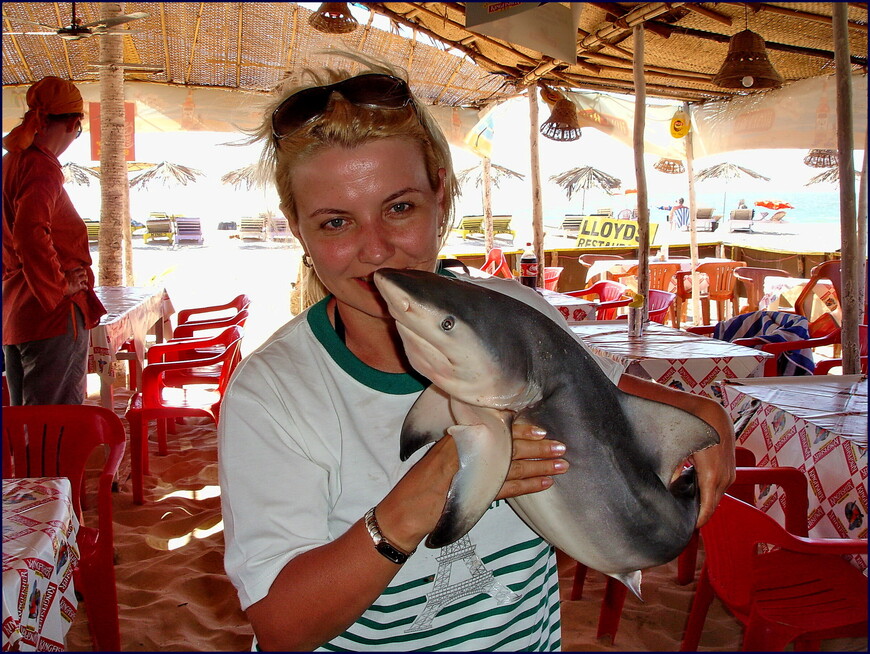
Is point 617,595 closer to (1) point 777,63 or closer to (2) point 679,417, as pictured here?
(2) point 679,417

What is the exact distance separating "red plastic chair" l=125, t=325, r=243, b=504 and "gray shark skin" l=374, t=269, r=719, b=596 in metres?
3.84

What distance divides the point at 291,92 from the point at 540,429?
3.26ft

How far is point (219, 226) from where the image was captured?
43094 millimetres

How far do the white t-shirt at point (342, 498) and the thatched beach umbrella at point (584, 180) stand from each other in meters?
31.0

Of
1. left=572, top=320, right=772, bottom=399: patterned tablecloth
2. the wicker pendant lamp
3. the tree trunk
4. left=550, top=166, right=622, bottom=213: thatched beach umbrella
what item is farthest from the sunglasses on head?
left=550, top=166, right=622, bottom=213: thatched beach umbrella

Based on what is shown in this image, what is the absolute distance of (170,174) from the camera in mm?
29172

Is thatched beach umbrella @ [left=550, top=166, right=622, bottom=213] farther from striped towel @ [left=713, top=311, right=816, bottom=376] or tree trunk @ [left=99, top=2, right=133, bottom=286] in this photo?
striped towel @ [left=713, top=311, right=816, bottom=376]

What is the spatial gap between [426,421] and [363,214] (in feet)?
1.53

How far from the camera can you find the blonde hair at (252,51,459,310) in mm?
1389

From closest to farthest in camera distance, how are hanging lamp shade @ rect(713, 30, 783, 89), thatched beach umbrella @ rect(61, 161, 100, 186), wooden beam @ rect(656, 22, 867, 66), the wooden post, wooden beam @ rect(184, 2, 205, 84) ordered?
hanging lamp shade @ rect(713, 30, 783, 89), wooden beam @ rect(656, 22, 867, 66), wooden beam @ rect(184, 2, 205, 84), the wooden post, thatched beach umbrella @ rect(61, 161, 100, 186)

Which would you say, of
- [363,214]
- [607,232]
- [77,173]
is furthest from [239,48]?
[77,173]

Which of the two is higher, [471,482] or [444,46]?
[444,46]

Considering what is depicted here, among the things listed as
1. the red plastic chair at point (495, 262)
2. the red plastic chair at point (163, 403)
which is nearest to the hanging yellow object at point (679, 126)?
the red plastic chair at point (495, 262)

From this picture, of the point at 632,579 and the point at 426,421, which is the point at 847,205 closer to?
the point at 632,579
